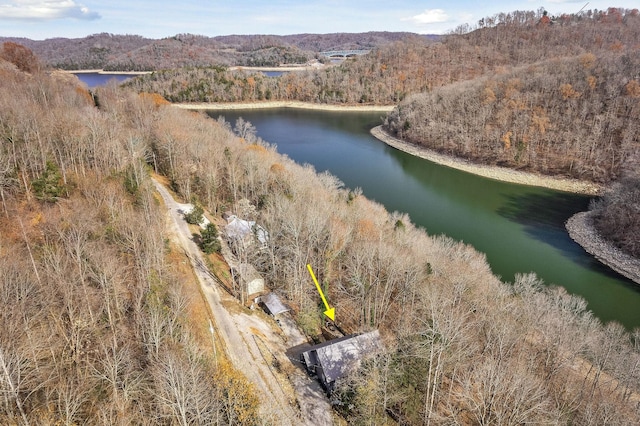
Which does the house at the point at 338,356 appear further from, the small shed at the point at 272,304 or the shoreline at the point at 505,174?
the shoreline at the point at 505,174

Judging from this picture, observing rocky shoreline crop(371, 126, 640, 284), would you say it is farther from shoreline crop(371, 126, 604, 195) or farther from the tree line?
the tree line

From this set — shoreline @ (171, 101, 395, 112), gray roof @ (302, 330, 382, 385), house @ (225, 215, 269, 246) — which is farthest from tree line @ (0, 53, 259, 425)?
shoreline @ (171, 101, 395, 112)

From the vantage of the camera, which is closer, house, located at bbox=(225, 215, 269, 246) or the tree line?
the tree line

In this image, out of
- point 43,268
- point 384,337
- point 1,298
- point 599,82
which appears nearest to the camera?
point 1,298

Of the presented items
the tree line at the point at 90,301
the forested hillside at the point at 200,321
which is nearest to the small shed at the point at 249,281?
the forested hillside at the point at 200,321

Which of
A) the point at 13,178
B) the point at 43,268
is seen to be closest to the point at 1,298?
the point at 43,268

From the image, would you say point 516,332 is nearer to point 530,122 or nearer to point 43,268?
point 43,268

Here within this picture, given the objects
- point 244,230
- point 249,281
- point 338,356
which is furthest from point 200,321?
point 244,230
